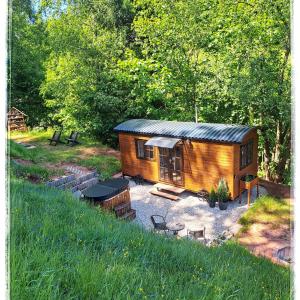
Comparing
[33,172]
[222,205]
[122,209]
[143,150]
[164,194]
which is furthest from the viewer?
[143,150]

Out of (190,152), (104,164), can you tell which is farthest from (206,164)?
(104,164)

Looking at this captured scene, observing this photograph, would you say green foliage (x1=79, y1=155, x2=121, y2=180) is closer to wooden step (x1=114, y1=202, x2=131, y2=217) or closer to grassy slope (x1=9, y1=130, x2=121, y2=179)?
grassy slope (x1=9, y1=130, x2=121, y2=179)

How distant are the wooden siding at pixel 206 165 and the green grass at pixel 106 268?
596 centimetres

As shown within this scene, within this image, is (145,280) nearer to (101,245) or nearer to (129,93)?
(101,245)

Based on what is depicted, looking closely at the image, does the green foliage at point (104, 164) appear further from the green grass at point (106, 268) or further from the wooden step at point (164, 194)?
the green grass at point (106, 268)

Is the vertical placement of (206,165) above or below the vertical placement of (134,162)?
above

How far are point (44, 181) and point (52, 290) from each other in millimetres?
9344

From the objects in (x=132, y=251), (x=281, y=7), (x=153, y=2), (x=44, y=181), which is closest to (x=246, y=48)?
(x=281, y=7)

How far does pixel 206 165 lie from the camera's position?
1194 centimetres

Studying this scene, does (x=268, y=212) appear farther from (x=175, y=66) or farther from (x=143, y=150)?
(x=175, y=66)

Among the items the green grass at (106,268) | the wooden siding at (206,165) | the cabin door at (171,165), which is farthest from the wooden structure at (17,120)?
the green grass at (106,268)

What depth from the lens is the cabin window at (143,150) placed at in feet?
44.8

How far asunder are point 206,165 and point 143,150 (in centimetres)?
330

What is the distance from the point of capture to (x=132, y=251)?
4.20 meters
